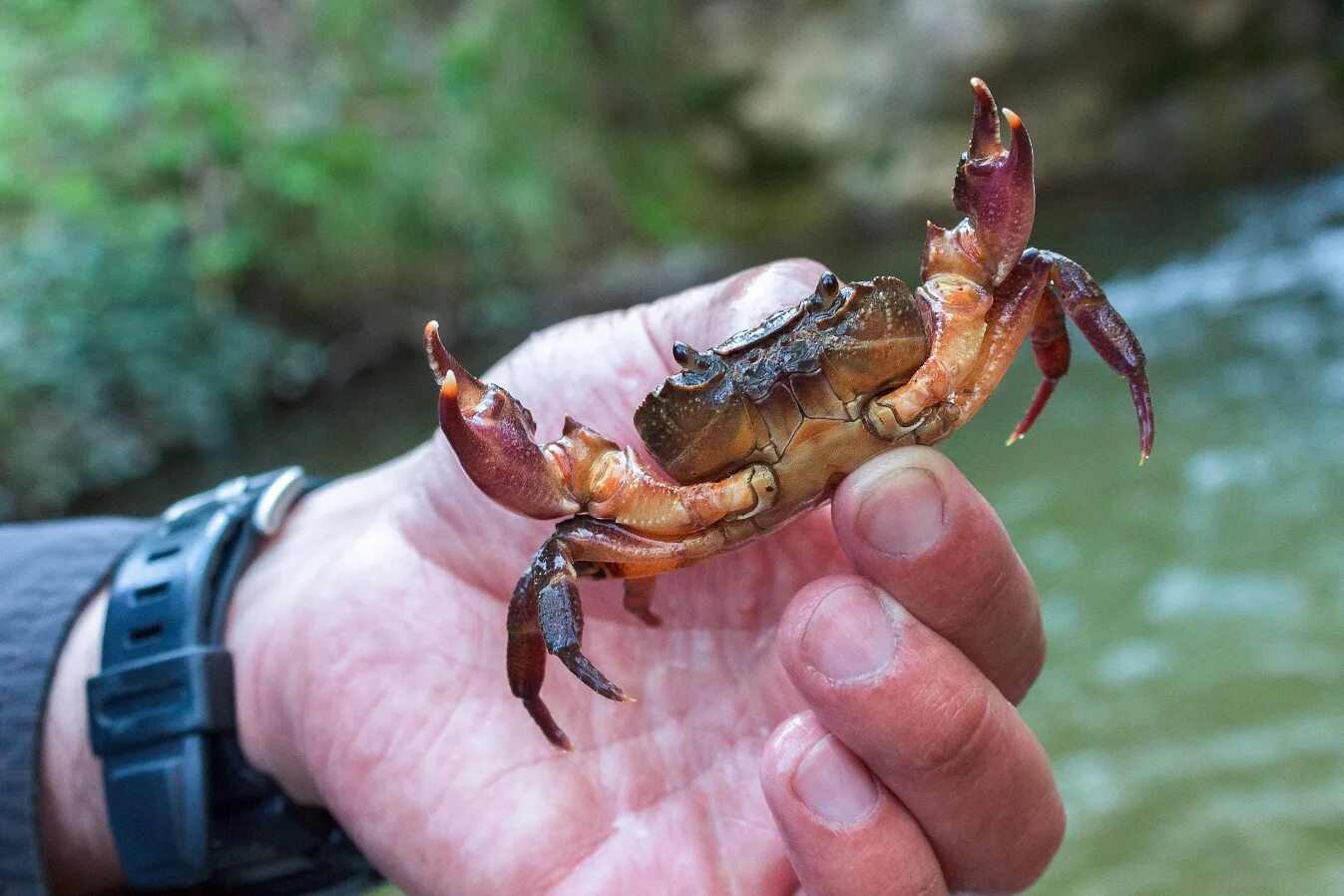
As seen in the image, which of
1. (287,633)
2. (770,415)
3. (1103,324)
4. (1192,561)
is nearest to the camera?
(770,415)

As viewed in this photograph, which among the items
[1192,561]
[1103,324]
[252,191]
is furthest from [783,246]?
[1103,324]

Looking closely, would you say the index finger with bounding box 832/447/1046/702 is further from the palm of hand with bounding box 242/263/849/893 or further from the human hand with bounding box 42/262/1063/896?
the palm of hand with bounding box 242/263/849/893

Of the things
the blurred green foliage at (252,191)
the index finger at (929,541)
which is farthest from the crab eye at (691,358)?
the blurred green foliage at (252,191)

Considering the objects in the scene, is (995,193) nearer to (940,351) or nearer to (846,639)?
(940,351)

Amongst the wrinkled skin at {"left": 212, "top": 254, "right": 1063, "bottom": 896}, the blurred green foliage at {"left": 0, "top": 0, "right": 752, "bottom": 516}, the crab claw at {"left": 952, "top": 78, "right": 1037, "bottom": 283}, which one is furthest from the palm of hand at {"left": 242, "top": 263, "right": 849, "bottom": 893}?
the blurred green foliage at {"left": 0, "top": 0, "right": 752, "bottom": 516}

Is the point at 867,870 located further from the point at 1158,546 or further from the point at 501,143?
the point at 501,143

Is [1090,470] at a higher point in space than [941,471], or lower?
lower

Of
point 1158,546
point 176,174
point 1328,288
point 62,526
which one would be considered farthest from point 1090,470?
point 176,174
